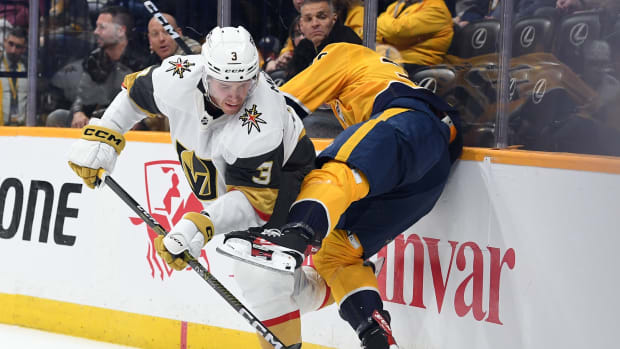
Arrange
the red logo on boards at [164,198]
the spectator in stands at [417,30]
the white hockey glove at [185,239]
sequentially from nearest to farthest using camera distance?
1. the white hockey glove at [185,239]
2. the spectator in stands at [417,30]
3. the red logo on boards at [164,198]


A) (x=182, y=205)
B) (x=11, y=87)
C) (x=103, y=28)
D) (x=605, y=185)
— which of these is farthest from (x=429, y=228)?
(x=11, y=87)

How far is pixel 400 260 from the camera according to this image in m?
2.98

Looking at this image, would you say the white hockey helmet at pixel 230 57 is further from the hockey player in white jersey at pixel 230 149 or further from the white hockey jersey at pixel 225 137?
the white hockey jersey at pixel 225 137

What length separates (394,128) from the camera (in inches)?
100

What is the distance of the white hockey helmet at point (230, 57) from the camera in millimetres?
2330

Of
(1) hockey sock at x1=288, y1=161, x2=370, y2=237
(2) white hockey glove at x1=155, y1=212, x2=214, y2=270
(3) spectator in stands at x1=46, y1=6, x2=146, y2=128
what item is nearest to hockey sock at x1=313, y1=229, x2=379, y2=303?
(1) hockey sock at x1=288, y1=161, x2=370, y2=237

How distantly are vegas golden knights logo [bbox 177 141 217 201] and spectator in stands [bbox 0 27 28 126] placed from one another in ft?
5.16

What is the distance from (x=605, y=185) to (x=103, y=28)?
7.54ft

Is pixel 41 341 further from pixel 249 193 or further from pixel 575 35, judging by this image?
pixel 575 35

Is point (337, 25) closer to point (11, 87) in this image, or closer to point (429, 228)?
point (429, 228)

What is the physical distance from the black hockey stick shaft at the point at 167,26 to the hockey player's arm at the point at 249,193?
3.68ft

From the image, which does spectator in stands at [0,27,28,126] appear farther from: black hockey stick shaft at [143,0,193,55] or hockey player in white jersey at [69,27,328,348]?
hockey player in white jersey at [69,27,328,348]

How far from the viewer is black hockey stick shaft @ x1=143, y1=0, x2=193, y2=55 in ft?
11.3

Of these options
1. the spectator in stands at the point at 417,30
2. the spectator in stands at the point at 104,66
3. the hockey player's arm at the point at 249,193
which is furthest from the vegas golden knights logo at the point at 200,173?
the spectator in stands at the point at 104,66
